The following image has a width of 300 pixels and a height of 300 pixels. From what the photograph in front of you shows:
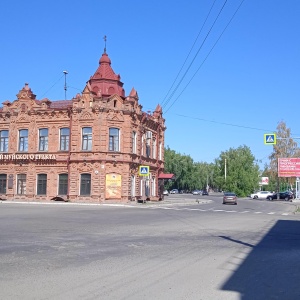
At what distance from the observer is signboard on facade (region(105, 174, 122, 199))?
43.1m

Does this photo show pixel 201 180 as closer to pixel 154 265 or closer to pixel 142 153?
pixel 142 153

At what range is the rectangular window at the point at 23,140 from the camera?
46938 millimetres

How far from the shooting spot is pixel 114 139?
44.1 m

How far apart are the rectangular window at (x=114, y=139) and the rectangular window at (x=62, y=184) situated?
6016 millimetres

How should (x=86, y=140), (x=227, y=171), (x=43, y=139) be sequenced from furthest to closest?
(x=227, y=171) < (x=43, y=139) < (x=86, y=140)

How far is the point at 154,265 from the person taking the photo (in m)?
9.34

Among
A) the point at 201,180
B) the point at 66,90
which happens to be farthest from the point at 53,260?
the point at 201,180

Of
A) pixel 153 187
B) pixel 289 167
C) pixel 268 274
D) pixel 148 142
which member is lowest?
pixel 268 274

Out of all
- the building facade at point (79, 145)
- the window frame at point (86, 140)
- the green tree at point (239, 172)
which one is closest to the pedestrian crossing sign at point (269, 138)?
the building facade at point (79, 145)

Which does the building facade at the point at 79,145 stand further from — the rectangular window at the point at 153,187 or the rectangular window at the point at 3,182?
the rectangular window at the point at 153,187

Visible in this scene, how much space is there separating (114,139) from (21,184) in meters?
12.2

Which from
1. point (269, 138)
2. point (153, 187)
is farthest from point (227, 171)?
point (269, 138)

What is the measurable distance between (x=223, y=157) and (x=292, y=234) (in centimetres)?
8751

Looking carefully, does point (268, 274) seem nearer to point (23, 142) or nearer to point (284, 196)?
point (23, 142)
